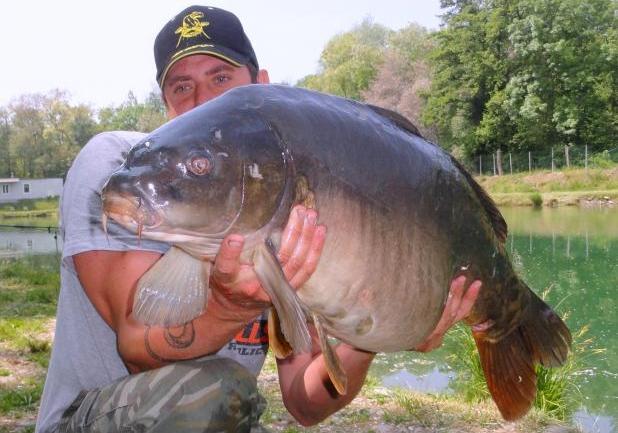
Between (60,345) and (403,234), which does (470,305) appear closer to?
(403,234)

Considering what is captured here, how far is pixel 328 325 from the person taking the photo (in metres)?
1.55

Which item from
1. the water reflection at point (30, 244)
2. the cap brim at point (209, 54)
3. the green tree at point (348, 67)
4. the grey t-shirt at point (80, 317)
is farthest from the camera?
the green tree at point (348, 67)

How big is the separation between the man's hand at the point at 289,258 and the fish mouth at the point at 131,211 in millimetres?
171

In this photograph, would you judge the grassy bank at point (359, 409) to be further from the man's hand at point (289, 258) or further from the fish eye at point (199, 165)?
the fish eye at point (199, 165)

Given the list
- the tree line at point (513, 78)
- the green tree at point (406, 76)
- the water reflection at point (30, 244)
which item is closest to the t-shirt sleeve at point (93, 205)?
the water reflection at point (30, 244)

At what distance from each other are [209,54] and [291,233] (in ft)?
3.79

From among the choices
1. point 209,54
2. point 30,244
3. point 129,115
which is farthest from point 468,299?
point 129,115

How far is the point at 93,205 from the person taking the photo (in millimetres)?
1812

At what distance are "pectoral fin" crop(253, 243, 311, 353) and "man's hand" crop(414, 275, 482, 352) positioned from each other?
0.61m

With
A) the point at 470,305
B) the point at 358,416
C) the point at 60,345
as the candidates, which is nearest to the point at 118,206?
the point at 60,345

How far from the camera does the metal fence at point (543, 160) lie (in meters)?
22.2

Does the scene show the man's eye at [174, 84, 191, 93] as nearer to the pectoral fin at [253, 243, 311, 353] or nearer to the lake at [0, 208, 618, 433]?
the pectoral fin at [253, 243, 311, 353]

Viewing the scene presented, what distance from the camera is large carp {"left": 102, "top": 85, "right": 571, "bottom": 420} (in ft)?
4.16

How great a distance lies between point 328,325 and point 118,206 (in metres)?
0.61
